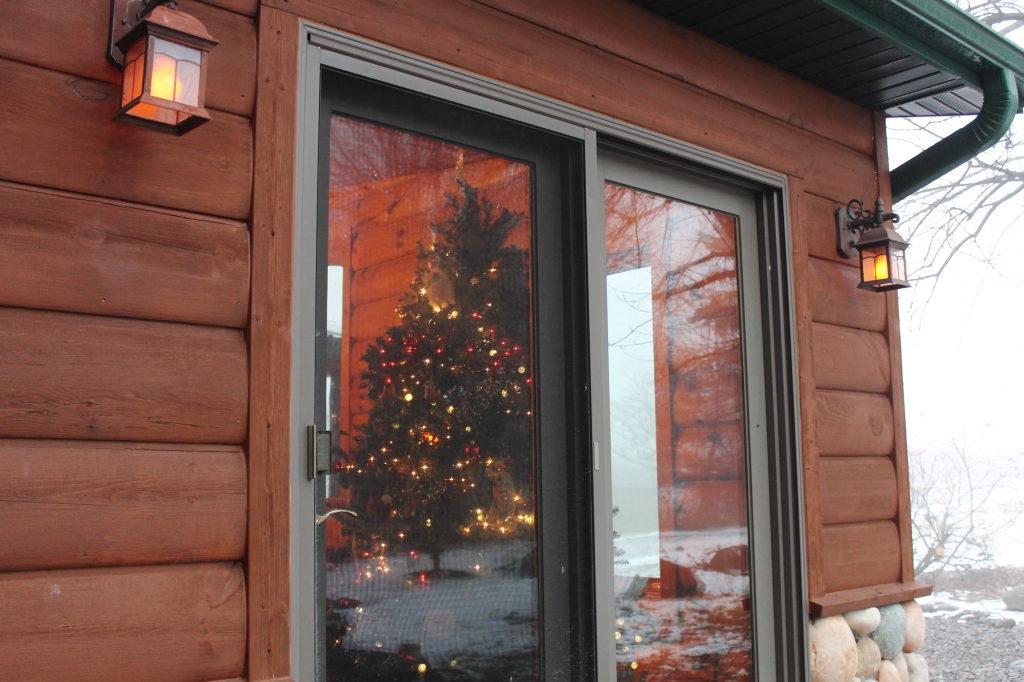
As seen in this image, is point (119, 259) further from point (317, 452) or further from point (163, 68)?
point (317, 452)

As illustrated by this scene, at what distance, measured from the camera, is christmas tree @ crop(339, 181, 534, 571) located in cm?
207

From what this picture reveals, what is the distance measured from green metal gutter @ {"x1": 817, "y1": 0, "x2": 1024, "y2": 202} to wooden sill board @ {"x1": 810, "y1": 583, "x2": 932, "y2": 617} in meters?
1.62

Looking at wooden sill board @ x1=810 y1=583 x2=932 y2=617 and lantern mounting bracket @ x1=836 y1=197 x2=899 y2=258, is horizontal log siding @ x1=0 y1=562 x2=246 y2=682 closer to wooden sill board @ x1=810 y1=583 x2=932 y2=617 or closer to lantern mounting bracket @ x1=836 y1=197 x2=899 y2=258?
wooden sill board @ x1=810 y1=583 x2=932 y2=617

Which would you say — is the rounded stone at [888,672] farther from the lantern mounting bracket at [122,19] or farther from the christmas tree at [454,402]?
the lantern mounting bracket at [122,19]

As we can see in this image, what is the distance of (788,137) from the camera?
126 inches

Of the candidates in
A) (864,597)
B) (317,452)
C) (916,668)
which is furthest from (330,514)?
(916,668)

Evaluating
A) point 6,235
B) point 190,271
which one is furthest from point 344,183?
point 6,235

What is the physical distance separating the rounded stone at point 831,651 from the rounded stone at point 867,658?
9cm

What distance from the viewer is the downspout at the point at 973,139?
10.5ft

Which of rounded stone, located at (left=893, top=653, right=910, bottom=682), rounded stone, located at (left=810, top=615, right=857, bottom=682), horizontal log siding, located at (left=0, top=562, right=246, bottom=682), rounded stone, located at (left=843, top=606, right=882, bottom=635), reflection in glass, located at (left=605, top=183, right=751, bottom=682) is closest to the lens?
horizontal log siding, located at (left=0, top=562, right=246, bottom=682)

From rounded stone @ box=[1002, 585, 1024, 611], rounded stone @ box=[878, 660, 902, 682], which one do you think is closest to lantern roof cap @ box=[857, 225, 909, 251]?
rounded stone @ box=[878, 660, 902, 682]

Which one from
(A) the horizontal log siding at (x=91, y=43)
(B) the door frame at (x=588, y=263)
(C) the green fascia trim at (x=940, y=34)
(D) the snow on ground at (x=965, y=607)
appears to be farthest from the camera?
(D) the snow on ground at (x=965, y=607)

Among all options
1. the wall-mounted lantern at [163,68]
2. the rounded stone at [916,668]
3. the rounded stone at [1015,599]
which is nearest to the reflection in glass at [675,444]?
the rounded stone at [916,668]

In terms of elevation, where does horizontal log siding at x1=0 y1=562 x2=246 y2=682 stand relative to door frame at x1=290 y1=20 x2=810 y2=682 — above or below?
below
